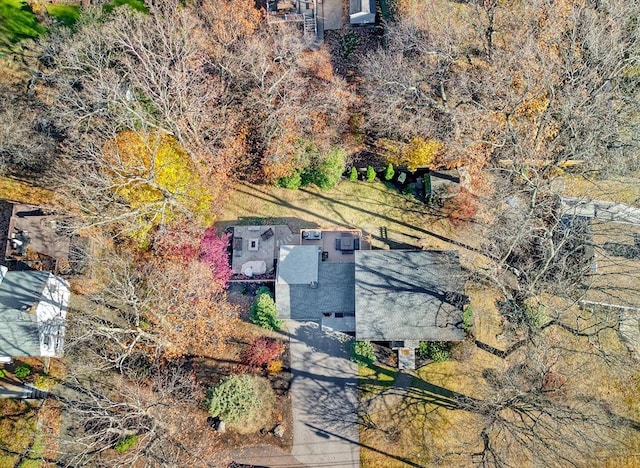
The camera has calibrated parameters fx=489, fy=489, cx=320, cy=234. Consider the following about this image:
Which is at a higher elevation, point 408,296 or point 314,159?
point 314,159

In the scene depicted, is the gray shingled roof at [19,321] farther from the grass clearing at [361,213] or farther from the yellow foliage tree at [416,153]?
the yellow foliage tree at [416,153]

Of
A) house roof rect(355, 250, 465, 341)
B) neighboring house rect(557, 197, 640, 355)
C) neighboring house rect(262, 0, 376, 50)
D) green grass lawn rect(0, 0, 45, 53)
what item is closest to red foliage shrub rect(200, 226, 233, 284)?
house roof rect(355, 250, 465, 341)

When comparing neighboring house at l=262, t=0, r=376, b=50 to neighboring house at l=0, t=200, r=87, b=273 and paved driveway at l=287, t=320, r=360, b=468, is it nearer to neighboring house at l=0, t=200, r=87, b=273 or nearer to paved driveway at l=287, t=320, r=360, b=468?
neighboring house at l=0, t=200, r=87, b=273

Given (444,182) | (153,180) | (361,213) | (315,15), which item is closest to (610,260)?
(444,182)

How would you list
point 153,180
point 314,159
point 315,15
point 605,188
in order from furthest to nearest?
point 315,15 < point 605,188 < point 314,159 < point 153,180

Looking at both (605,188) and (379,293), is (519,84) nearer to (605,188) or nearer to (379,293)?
(605,188)

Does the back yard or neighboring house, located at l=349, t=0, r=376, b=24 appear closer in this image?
the back yard
